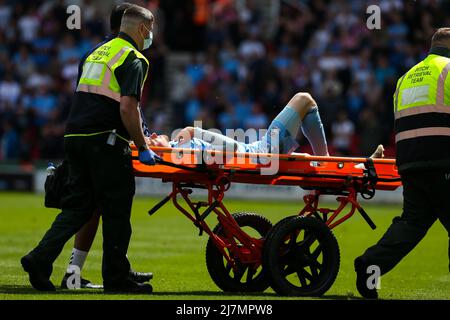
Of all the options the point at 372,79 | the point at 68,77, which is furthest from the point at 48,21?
the point at 372,79

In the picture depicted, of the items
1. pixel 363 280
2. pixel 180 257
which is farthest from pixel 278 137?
pixel 180 257

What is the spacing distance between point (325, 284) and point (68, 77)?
19029 millimetres

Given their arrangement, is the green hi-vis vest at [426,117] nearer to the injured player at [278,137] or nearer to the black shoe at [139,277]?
the injured player at [278,137]

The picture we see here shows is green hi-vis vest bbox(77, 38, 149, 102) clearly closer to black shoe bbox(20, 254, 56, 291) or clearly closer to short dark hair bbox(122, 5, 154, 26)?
short dark hair bbox(122, 5, 154, 26)

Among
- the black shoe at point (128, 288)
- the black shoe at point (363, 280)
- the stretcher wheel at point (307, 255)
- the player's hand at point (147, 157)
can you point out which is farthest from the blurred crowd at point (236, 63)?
the player's hand at point (147, 157)

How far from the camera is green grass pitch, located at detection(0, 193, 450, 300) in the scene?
33.2ft

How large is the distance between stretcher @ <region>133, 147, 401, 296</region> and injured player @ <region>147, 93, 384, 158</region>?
16.0 inches

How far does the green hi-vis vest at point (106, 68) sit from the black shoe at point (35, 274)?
1.57 metres

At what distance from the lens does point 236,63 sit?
26891 mm

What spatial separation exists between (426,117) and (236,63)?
690 inches

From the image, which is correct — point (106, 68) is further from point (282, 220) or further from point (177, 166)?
point (282, 220)

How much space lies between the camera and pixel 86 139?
9.55 m

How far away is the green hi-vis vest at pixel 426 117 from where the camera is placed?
9492 millimetres
